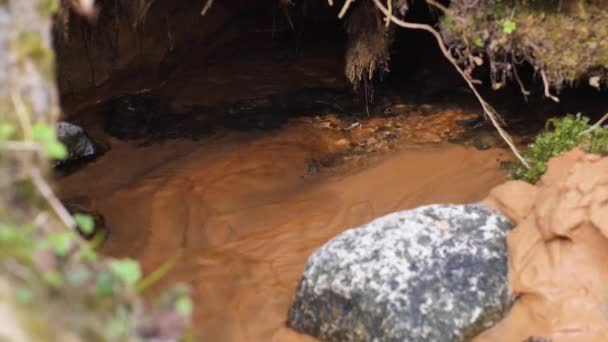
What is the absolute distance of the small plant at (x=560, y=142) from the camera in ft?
14.4

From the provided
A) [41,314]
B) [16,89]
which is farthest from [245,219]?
[41,314]

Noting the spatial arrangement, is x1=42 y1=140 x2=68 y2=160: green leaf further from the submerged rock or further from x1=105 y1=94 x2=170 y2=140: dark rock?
x1=105 y1=94 x2=170 y2=140: dark rock

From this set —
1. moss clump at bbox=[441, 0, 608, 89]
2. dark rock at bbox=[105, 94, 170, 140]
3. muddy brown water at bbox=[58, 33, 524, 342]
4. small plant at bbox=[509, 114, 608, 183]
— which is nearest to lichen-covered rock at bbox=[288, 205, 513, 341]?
muddy brown water at bbox=[58, 33, 524, 342]

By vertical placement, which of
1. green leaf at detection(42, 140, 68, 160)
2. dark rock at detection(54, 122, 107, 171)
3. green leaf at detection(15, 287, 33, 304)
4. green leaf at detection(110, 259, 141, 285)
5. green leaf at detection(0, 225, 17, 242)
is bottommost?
dark rock at detection(54, 122, 107, 171)

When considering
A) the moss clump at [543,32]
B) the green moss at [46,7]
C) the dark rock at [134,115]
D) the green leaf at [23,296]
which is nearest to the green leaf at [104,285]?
the green leaf at [23,296]

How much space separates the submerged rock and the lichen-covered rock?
330 cm

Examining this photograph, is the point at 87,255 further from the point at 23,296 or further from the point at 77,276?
the point at 23,296

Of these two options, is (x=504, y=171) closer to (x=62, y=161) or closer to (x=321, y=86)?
(x=321, y=86)

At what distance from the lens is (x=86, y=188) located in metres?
6.11

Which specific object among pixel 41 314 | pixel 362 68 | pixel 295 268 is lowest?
pixel 295 268

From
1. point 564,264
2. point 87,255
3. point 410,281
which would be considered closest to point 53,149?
point 87,255

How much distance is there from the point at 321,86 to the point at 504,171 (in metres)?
3.21

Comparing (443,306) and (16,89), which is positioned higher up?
(16,89)

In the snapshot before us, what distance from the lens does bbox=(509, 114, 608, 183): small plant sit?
4391mm
